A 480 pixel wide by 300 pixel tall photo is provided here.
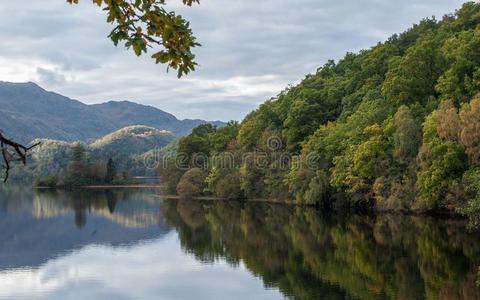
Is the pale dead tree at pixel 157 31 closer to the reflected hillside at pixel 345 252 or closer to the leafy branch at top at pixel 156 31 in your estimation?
the leafy branch at top at pixel 156 31

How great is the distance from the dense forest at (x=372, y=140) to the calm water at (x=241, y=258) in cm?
394

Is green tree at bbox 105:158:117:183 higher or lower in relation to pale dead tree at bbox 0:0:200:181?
lower

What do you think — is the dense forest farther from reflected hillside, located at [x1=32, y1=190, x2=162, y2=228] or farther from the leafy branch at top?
the leafy branch at top

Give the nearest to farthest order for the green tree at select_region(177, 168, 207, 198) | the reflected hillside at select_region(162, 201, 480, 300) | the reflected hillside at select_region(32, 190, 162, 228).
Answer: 1. the reflected hillside at select_region(162, 201, 480, 300)
2. the reflected hillside at select_region(32, 190, 162, 228)
3. the green tree at select_region(177, 168, 207, 198)

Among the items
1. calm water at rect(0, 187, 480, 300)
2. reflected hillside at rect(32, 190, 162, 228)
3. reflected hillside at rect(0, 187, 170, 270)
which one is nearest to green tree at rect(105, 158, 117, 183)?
reflected hillside at rect(32, 190, 162, 228)

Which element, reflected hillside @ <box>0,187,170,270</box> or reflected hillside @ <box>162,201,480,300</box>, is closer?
reflected hillside @ <box>162,201,480,300</box>

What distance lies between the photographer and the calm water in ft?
92.3

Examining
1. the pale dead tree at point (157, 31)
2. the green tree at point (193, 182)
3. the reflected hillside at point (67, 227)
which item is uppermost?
the pale dead tree at point (157, 31)

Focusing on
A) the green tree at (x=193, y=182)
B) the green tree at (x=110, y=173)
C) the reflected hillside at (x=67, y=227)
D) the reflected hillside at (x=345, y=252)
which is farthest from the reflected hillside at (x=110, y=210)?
the green tree at (x=110, y=173)

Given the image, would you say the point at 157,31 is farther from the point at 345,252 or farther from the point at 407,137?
the point at 407,137

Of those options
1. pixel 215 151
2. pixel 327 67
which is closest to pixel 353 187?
pixel 215 151

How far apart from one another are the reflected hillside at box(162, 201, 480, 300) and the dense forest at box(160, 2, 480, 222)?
3.55m

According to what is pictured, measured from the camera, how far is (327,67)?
108000 mm

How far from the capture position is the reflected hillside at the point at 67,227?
44.4 meters
